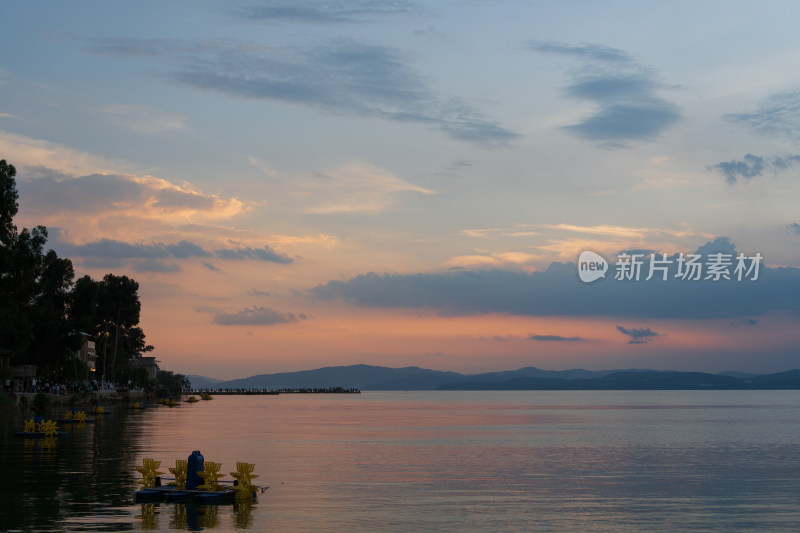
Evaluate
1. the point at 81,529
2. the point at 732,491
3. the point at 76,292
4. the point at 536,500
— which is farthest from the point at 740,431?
the point at 76,292

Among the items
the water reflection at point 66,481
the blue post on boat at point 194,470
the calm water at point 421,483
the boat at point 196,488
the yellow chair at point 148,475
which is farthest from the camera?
the yellow chair at point 148,475

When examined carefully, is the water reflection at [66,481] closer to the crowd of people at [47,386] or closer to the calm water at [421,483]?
the calm water at [421,483]

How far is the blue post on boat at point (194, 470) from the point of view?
32344 mm

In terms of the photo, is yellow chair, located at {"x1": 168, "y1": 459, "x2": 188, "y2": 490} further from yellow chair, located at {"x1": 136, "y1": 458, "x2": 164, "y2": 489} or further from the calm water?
the calm water

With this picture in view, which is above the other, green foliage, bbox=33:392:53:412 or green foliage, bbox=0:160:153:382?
green foliage, bbox=0:160:153:382

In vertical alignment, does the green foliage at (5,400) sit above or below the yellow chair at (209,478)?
below

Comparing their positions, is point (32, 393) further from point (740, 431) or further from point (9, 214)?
point (740, 431)

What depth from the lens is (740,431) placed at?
94125 mm

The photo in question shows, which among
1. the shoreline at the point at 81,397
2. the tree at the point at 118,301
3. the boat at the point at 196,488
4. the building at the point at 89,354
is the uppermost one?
the tree at the point at 118,301

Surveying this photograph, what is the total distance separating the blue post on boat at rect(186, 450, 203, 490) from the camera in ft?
106

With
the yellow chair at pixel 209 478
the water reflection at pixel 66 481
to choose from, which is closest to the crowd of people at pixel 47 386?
the water reflection at pixel 66 481

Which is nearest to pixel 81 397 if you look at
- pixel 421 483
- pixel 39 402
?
pixel 39 402

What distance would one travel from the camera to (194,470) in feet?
107

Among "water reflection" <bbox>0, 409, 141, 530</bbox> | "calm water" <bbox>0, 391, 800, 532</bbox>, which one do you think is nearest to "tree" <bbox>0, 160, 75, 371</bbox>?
"calm water" <bbox>0, 391, 800, 532</bbox>
